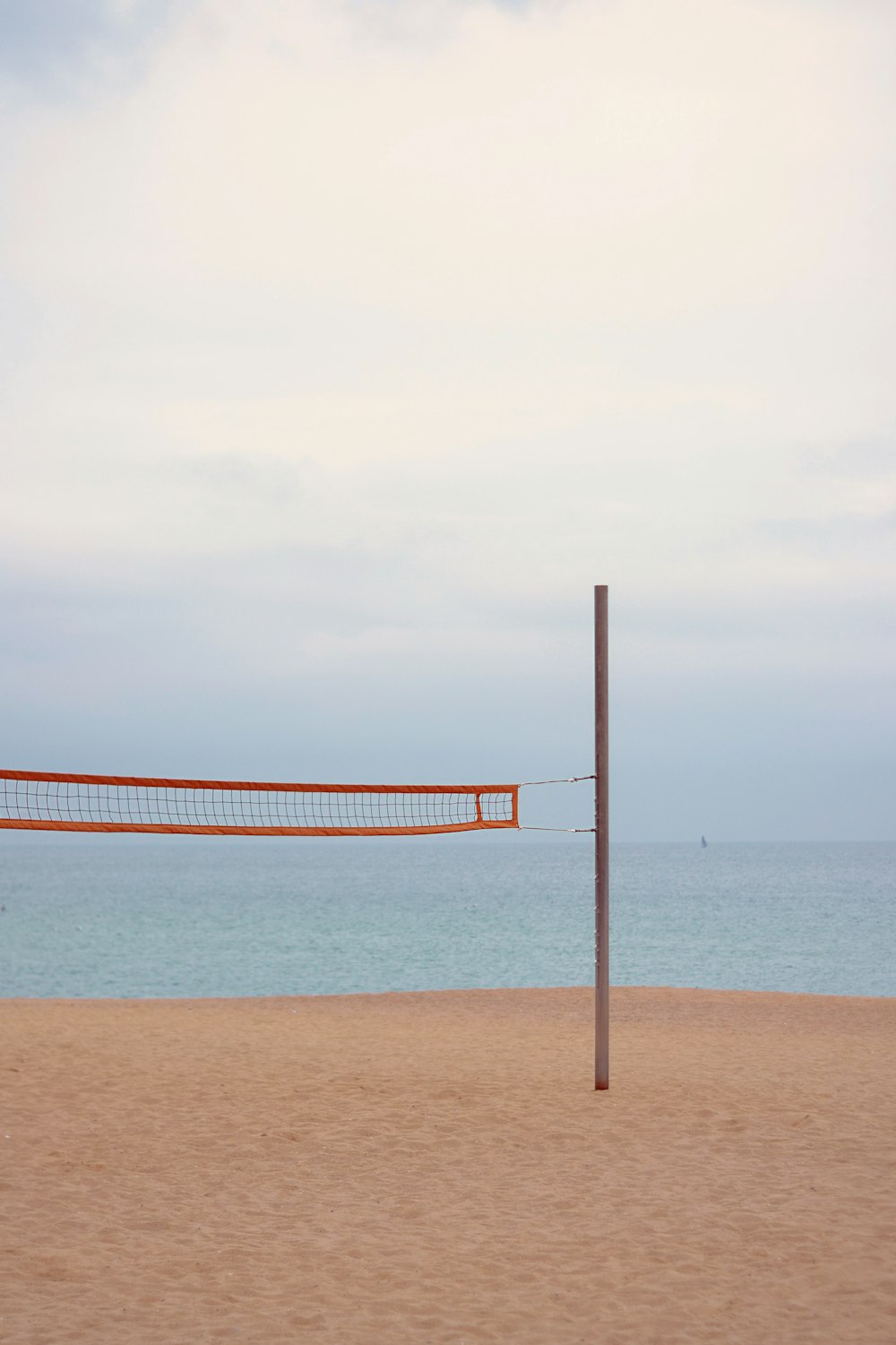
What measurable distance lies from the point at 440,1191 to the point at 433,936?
120 feet

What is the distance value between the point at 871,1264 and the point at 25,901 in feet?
234

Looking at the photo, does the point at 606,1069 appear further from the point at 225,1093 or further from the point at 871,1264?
the point at 871,1264

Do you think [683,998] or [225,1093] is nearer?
[225,1093]

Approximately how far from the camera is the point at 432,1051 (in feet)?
39.1

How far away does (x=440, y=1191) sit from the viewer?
698cm

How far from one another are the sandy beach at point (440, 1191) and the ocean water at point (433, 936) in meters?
16.2

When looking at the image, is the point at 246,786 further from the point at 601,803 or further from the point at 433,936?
the point at 433,936

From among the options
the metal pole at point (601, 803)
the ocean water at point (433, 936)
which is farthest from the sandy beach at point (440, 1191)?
the ocean water at point (433, 936)

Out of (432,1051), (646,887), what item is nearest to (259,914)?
(646,887)

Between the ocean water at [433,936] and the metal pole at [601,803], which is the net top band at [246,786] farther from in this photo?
the ocean water at [433,936]

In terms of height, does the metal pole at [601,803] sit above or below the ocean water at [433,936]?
→ above

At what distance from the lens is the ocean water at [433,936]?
2944 cm

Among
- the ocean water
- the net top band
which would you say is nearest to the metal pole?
the net top band

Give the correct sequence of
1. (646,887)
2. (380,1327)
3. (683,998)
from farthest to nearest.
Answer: (646,887), (683,998), (380,1327)
